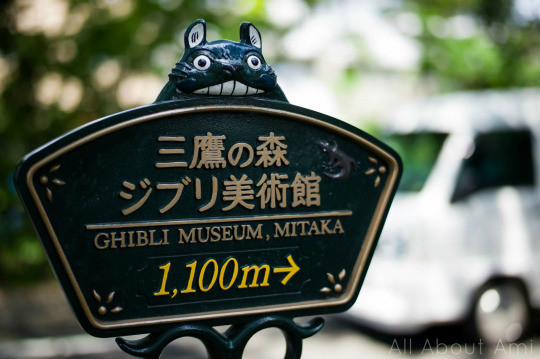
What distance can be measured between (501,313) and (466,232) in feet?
2.85

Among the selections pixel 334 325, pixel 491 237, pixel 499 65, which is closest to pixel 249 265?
pixel 491 237

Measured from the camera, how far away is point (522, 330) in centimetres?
514

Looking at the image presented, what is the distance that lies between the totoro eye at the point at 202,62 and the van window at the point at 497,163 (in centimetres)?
364

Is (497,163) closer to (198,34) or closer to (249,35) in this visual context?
(249,35)

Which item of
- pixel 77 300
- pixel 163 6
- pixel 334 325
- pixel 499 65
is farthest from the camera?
pixel 499 65

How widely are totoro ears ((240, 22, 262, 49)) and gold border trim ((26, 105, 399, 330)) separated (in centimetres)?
22

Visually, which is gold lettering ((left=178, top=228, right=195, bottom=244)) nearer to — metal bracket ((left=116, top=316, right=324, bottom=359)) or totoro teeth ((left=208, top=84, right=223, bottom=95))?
metal bracket ((left=116, top=316, right=324, bottom=359))

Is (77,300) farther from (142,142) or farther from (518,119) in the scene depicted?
(518,119)

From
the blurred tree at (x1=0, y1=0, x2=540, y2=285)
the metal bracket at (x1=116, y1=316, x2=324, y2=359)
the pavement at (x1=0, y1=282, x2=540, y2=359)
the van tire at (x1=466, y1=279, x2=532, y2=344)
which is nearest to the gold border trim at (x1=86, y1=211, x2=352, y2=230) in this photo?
the metal bracket at (x1=116, y1=316, x2=324, y2=359)

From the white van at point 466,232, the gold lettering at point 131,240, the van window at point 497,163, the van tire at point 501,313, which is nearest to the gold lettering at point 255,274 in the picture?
the gold lettering at point 131,240

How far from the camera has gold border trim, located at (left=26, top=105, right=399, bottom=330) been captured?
1.54m

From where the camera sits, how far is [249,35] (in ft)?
5.87

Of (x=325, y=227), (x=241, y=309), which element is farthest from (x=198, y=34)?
(x=241, y=309)

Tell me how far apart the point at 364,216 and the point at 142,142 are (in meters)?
0.77
